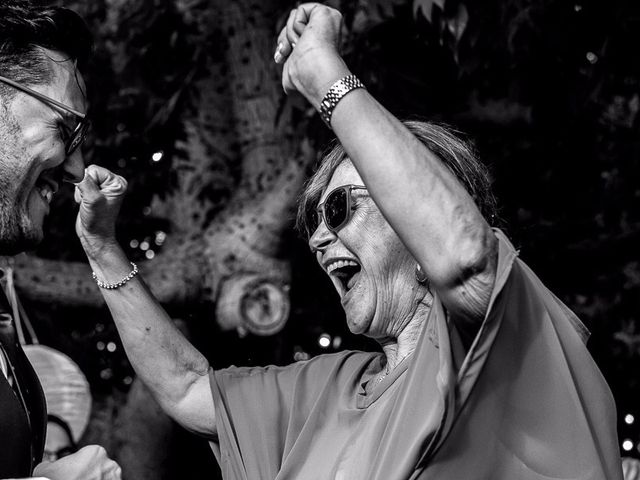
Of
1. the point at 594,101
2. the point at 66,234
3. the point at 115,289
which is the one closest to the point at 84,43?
the point at 115,289

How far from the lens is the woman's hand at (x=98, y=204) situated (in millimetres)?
2775

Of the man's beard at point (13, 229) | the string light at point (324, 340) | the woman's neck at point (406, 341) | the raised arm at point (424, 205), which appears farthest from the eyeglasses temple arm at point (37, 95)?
the string light at point (324, 340)

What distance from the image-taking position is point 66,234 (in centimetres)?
396

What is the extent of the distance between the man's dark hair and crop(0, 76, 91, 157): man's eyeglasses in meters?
0.02

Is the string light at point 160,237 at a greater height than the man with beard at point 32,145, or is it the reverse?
the man with beard at point 32,145

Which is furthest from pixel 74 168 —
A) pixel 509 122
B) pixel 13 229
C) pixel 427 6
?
pixel 509 122

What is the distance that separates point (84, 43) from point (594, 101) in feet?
6.43

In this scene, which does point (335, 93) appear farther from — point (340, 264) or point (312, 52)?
point (340, 264)

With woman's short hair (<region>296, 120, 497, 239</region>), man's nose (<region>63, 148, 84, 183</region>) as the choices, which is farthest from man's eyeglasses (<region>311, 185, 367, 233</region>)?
man's nose (<region>63, 148, 84, 183</region>)

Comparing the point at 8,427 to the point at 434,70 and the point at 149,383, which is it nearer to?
the point at 149,383

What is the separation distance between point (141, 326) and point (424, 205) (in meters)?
1.26

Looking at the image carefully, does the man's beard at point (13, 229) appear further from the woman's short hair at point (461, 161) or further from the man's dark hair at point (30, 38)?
the woman's short hair at point (461, 161)

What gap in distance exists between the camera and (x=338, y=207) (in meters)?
2.62

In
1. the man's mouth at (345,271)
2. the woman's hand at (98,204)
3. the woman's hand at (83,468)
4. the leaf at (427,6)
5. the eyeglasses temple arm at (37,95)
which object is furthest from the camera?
the leaf at (427,6)
